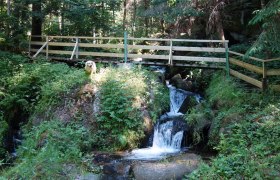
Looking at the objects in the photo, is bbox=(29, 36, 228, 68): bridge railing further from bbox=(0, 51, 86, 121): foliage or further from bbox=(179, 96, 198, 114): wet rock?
bbox=(0, 51, 86, 121): foliage

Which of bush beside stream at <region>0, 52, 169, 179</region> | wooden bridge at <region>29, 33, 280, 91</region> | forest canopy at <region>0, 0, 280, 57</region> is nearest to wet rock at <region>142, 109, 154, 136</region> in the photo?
bush beside stream at <region>0, 52, 169, 179</region>

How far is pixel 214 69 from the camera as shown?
530 inches

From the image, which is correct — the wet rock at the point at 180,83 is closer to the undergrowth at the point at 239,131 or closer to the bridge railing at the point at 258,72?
the bridge railing at the point at 258,72

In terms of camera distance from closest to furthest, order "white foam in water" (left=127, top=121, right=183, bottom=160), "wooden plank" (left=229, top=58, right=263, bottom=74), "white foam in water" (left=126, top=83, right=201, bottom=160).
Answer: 1. "white foam in water" (left=126, top=83, right=201, bottom=160)
2. "white foam in water" (left=127, top=121, right=183, bottom=160)
3. "wooden plank" (left=229, top=58, right=263, bottom=74)

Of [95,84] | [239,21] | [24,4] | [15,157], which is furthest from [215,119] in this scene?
[24,4]

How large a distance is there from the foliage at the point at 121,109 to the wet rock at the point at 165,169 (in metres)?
1.66

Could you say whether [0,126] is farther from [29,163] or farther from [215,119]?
[215,119]

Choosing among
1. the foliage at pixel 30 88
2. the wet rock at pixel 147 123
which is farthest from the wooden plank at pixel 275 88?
the foliage at pixel 30 88

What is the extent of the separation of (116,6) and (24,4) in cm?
502

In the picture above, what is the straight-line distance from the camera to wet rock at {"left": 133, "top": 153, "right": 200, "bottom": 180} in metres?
7.27

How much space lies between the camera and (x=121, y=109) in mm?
9727

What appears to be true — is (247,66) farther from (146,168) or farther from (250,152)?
(146,168)

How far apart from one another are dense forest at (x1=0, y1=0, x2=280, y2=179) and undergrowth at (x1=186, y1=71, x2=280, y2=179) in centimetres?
3

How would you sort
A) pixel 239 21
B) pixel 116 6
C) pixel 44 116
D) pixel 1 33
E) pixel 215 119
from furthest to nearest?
1. pixel 116 6
2. pixel 239 21
3. pixel 1 33
4. pixel 44 116
5. pixel 215 119
